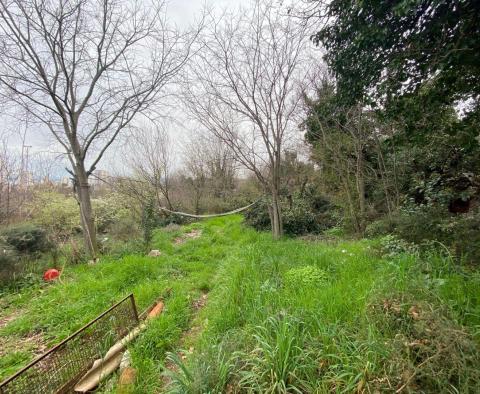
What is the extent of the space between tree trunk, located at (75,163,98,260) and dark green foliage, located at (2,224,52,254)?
3.47ft

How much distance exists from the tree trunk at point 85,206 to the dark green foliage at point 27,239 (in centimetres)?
106

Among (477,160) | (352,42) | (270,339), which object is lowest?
(270,339)

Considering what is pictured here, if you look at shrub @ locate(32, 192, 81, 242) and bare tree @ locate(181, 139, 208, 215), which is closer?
shrub @ locate(32, 192, 81, 242)

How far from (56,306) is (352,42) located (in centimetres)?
579

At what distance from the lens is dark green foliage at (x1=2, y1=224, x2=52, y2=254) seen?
18.3ft

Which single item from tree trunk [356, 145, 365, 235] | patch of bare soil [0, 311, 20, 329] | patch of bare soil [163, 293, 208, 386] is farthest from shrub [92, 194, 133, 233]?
tree trunk [356, 145, 365, 235]

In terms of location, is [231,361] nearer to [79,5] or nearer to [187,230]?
[79,5]

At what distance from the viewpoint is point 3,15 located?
4.94 m

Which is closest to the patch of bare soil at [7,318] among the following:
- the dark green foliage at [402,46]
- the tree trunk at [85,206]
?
the tree trunk at [85,206]

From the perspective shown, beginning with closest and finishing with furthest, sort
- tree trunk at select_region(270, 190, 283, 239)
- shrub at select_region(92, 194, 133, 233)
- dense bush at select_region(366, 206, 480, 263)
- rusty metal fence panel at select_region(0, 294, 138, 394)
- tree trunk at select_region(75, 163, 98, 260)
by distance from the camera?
rusty metal fence panel at select_region(0, 294, 138, 394) < dense bush at select_region(366, 206, 480, 263) < tree trunk at select_region(75, 163, 98, 260) < tree trunk at select_region(270, 190, 283, 239) < shrub at select_region(92, 194, 133, 233)

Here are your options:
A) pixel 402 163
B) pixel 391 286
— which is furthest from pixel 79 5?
pixel 402 163

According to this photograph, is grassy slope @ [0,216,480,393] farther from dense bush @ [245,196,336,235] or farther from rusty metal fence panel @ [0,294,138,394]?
dense bush @ [245,196,336,235]

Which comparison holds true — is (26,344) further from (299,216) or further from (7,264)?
(299,216)

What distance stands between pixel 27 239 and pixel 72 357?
523cm
